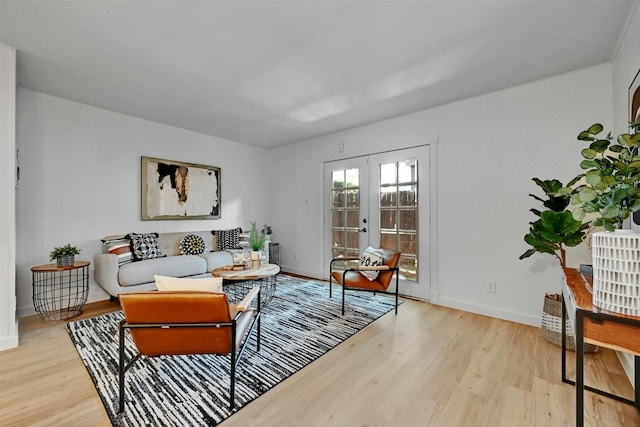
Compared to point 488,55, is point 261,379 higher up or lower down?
lower down

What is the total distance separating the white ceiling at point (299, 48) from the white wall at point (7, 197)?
0.82ft

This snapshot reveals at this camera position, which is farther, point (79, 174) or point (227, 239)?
point (227, 239)

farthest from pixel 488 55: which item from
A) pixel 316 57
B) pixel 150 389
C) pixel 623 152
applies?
pixel 150 389

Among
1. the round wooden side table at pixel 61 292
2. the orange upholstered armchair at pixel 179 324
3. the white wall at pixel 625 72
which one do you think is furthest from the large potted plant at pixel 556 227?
the round wooden side table at pixel 61 292

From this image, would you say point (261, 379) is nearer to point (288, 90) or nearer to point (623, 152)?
point (623, 152)

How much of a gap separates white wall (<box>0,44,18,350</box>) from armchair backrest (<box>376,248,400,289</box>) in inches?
137

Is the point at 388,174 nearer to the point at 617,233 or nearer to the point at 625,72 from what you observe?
the point at 625,72

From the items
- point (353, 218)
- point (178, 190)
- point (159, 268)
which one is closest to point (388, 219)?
point (353, 218)

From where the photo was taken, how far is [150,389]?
6.04ft

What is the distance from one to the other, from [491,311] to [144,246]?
446cm

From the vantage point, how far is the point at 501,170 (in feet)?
10.2

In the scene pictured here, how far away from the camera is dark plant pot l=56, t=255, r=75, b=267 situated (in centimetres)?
300

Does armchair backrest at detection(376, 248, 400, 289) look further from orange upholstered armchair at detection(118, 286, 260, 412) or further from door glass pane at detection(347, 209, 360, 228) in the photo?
orange upholstered armchair at detection(118, 286, 260, 412)

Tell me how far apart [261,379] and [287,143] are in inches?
172
